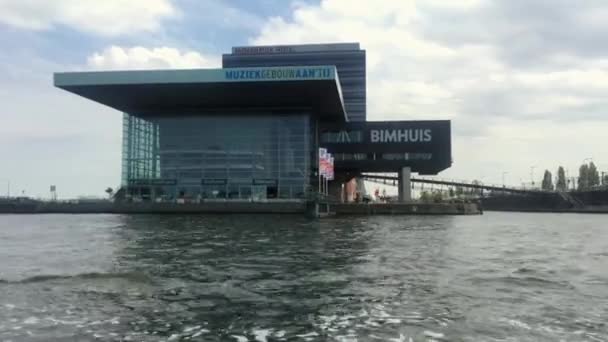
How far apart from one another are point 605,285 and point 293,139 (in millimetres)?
61305

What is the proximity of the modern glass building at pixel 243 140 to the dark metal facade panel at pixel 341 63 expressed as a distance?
59.1 metres

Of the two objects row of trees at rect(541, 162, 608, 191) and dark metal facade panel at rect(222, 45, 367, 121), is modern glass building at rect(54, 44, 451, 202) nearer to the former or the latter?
dark metal facade panel at rect(222, 45, 367, 121)

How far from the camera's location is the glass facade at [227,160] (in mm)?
72688

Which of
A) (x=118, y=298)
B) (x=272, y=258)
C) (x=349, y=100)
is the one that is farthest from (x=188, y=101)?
(x=349, y=100)

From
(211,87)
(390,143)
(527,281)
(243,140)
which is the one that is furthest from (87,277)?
(390,143)

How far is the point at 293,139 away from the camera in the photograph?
73.4 metres

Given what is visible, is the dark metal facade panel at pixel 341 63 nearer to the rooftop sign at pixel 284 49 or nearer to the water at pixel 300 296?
the rooftop sign at pixel 284 49

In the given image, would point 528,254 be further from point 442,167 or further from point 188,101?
point 442,167

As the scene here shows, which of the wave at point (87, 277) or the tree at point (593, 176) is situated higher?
the tree at point (593, 176)

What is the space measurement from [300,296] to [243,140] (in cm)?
6352

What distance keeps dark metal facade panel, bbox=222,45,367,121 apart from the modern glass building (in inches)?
2326

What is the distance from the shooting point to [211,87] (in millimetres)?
64750

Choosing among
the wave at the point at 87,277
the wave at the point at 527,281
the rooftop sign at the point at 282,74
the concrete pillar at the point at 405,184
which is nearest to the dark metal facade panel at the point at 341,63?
the concrete pillar at the point at 405,184

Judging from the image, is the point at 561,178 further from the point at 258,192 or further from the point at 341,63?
the point at 258,192
